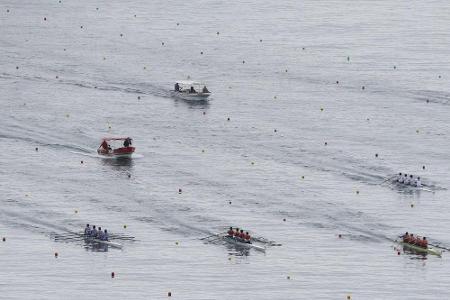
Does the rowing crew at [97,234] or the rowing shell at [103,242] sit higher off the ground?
the rowing crew at [97,234]

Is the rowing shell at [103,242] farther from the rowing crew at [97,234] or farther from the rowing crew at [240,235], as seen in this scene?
the rowing crew at [240,235]

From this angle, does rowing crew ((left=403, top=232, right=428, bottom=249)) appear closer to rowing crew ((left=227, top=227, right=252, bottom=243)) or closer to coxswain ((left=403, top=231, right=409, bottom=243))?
coxswain ((left=403, top=231, right=409, bottom=243))

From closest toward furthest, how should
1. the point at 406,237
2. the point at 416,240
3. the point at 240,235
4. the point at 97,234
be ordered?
1. the point at 416,240
2. the point at 240,235
3. the point at 97,234
4. the point at 406,237

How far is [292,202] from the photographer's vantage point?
641ft

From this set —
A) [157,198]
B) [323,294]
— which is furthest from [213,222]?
[323,294]

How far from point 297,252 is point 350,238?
7.65 metres

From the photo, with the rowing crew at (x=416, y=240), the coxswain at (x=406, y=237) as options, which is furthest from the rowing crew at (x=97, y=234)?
the rowing crew at (x=416, y=240)

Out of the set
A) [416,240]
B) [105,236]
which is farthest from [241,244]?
[416,240]

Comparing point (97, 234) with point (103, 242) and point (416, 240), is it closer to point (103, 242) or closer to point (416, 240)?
point (103, 242)

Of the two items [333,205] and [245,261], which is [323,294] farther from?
[333,205]

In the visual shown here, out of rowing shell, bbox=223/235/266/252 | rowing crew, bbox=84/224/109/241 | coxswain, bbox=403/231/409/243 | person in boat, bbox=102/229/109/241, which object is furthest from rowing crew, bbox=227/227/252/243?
coxswain, bbox=403/231/409/243

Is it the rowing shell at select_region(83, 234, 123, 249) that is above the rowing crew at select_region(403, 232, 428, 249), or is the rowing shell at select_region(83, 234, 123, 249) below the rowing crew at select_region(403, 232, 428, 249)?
below

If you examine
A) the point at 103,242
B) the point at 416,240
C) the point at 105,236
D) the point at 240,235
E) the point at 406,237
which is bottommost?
the point at 103,242

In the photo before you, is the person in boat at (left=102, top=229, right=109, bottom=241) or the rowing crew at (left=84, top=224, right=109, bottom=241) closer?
the rowing crew at (left=84, top=224, right=109, bottom=241)
